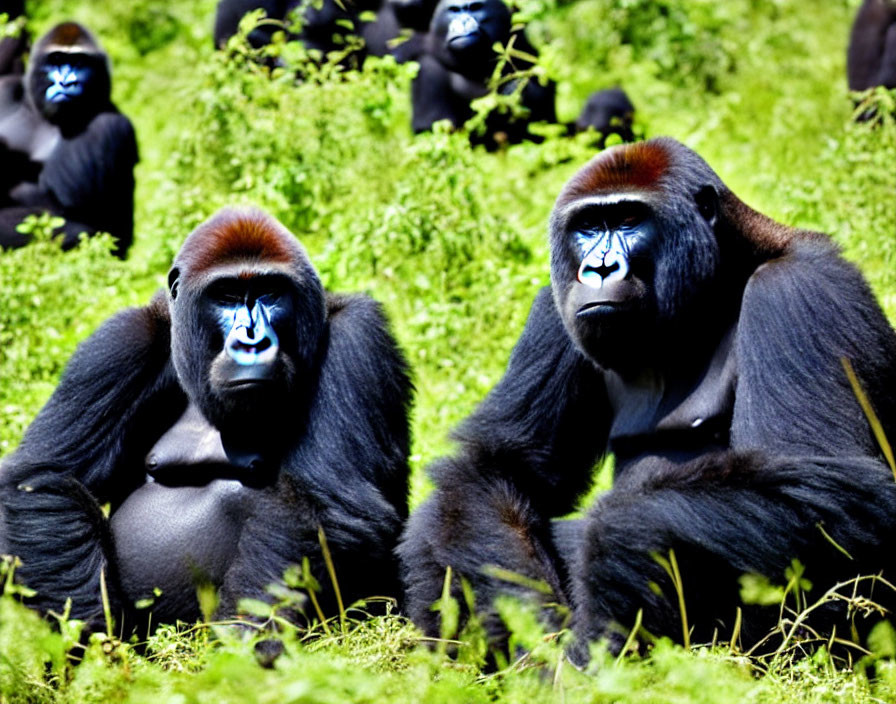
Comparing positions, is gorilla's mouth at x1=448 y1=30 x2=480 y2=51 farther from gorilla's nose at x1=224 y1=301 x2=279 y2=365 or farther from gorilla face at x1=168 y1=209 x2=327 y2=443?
gorilla's nose at x1=224 y1=301 x2=279 y2=365

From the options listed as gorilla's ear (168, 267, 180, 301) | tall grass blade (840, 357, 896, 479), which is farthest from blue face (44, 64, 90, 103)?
tall grass blade (840, 357, 896, 479)

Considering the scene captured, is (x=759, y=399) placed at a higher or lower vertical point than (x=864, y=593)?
higher

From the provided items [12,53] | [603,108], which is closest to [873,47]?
[603,108]

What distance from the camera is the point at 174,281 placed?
15.6ft

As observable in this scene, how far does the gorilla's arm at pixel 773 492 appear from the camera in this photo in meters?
3.67

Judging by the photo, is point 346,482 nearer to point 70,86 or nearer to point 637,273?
point 637,273

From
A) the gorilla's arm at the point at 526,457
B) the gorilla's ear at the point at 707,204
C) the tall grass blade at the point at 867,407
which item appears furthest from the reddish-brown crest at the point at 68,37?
the tall grass blade at the point at 867,407

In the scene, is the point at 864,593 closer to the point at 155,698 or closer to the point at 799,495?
the point at 799,495

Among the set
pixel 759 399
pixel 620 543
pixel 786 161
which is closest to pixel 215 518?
pixel 620 543

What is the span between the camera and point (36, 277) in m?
6.64

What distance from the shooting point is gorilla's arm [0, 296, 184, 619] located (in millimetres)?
4523

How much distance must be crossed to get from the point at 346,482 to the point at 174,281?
873mm

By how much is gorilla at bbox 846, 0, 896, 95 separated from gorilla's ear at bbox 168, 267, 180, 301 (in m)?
6.48

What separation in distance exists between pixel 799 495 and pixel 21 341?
12.4 feet
